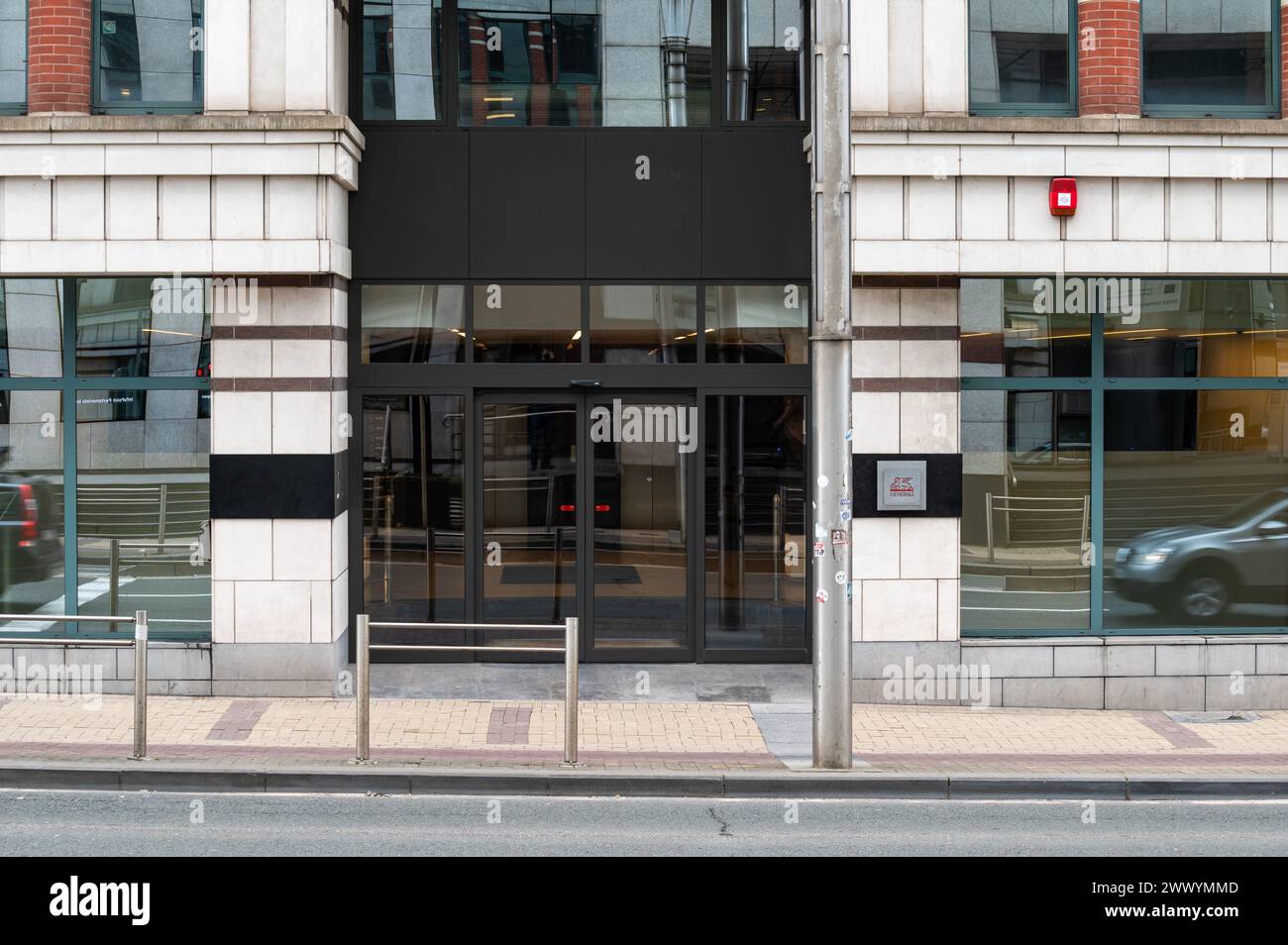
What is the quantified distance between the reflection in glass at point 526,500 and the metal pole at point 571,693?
11.4 feet

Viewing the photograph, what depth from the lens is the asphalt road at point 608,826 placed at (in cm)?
819

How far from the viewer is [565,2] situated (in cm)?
1305

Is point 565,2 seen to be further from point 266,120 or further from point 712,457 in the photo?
point 712,457

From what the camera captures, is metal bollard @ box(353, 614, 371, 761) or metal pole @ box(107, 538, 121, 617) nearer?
metal bollard @ box(353, 614, 371, 761)

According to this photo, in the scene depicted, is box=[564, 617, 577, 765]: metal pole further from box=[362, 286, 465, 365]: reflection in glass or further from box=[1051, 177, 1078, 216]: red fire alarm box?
box=[1051, 177, 1078, 216]: red fire alarm box

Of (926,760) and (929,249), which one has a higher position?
(929,249)

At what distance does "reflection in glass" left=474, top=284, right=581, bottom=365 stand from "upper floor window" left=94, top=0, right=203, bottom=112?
3081 mm

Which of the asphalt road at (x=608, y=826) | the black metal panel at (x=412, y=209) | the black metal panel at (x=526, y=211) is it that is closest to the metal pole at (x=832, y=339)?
the asphalt road at (x=608, y=826)

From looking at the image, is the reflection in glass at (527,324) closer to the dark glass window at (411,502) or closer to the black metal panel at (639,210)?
the black metal panel at (639,210)

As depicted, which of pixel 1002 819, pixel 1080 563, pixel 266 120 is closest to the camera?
pixel 1002 819

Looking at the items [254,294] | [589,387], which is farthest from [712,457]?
[254,294]

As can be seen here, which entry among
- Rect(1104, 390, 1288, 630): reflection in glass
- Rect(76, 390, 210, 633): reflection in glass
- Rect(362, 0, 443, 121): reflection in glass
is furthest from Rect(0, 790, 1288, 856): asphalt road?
Rect(362, 0, 443, 121): reflection in glass

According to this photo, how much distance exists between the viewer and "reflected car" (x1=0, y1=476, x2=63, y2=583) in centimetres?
1242

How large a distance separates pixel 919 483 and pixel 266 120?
6.33 metres
